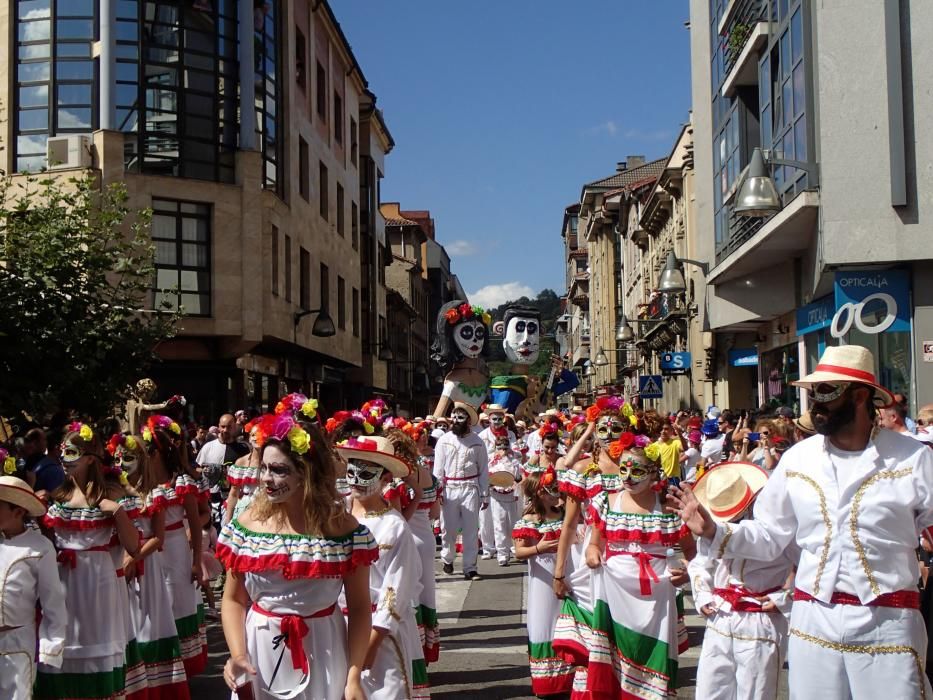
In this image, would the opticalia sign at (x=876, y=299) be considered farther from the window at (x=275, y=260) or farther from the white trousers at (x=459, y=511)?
the window at (x=275, y=260)

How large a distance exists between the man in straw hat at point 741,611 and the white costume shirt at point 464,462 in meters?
8.95

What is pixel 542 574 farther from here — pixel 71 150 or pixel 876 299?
pixel 71 150

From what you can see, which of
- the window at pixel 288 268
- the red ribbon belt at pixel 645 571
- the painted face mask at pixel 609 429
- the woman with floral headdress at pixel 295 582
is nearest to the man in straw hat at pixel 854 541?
the woman with floral headdress at pixel 295 582

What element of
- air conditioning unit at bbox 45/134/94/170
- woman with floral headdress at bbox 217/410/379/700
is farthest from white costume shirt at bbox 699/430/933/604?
air conditioning unit at bbox 45/134/94/170

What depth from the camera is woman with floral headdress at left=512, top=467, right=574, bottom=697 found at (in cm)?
784

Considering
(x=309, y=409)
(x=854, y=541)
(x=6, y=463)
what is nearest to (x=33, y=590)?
(x=6, y=463)

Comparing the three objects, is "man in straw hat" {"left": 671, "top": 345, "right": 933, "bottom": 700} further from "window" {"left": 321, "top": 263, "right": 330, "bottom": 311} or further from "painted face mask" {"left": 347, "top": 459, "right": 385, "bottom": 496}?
"window" {"left": 321, "top": 263, "right": 330, "bottom": 311}

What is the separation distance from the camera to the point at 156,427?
8.35 meters

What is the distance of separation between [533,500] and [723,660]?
8.70 feet

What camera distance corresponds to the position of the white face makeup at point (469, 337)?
14.4 m

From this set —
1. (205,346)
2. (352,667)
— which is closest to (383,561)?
(352,667)

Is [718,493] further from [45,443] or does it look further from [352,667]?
[45,443]

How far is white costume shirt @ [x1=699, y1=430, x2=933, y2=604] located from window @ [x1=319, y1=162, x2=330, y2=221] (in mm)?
31059

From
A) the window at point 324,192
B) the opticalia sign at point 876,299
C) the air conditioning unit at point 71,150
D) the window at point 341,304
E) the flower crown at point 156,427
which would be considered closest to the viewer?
the flower crown at point 156,427
